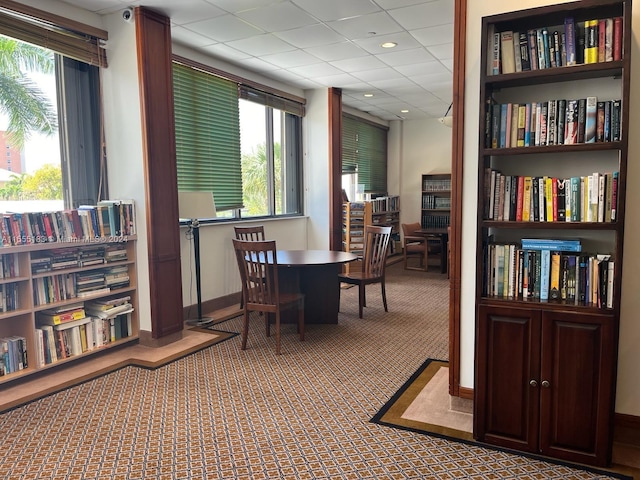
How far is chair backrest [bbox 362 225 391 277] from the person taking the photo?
521 centimetres

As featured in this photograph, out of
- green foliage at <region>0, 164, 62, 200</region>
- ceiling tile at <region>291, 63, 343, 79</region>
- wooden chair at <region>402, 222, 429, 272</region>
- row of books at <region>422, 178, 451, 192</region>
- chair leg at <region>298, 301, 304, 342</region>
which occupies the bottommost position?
chair leg at <region>298, 301, 304, 342</region>

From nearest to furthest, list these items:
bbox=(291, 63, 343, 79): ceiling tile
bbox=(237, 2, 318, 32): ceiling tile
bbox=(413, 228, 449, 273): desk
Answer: bbox=(237, 2, 318, 32): ceiling tile
bbox=(291, 63, 343, 79): ceiling tile
bbox=(413, 228, 449, 273): desk

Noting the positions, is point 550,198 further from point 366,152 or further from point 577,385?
point 366,152

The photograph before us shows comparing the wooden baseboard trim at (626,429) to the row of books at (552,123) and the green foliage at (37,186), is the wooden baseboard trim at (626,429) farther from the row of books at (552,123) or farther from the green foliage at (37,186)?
the green foliage at (37,186)

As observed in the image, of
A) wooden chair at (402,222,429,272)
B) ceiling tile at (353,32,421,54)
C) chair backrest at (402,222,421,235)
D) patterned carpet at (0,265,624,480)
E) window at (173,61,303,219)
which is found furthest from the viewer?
chair backrest at (402,222,421,235)

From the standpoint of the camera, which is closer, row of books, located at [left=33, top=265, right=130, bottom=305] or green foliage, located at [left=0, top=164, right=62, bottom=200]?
row of books, located at [left=33, top=265, right=130, bottom=305]

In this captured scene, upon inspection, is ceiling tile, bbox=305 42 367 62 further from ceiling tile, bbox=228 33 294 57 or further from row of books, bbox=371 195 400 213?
row of books, bbox=371 195 400 213

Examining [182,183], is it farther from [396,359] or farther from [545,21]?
[545,21]

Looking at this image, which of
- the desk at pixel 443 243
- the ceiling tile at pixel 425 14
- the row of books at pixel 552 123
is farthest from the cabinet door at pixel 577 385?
the desk at pixel 443 243

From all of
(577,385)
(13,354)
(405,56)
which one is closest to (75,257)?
(13,354)

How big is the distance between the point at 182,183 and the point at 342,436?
321cm

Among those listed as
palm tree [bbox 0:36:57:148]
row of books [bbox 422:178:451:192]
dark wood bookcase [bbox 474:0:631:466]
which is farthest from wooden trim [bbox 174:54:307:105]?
row of books [bbox 422:178:451:192]

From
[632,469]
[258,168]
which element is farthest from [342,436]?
[258,168]

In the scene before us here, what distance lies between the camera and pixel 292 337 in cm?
438
